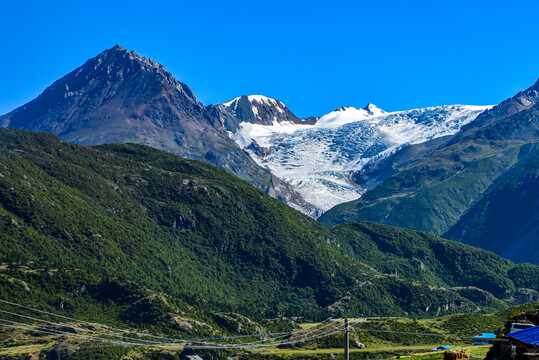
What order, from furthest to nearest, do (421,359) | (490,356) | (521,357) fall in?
(421,359) < (490,356) < (521,357)

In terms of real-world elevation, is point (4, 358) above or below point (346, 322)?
below

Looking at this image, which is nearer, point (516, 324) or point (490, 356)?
point (490, 356)

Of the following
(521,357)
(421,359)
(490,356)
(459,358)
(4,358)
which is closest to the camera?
(521,357)

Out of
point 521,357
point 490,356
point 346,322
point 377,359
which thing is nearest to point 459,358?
point 490,356

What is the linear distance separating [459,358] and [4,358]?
143 meters

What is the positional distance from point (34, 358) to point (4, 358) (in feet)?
31.1

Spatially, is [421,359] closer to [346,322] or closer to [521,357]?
[346,322]

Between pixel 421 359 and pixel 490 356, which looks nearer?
pixel 490 356

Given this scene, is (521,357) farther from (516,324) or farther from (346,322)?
(346,322)

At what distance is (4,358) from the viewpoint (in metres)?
191

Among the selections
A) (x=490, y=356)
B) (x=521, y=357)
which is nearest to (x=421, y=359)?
(x=490, y=356)

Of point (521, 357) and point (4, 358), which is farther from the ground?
point (521, 357)

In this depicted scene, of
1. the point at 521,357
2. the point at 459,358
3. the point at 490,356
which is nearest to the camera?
the point at 521,357

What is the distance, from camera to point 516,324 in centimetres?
8344
